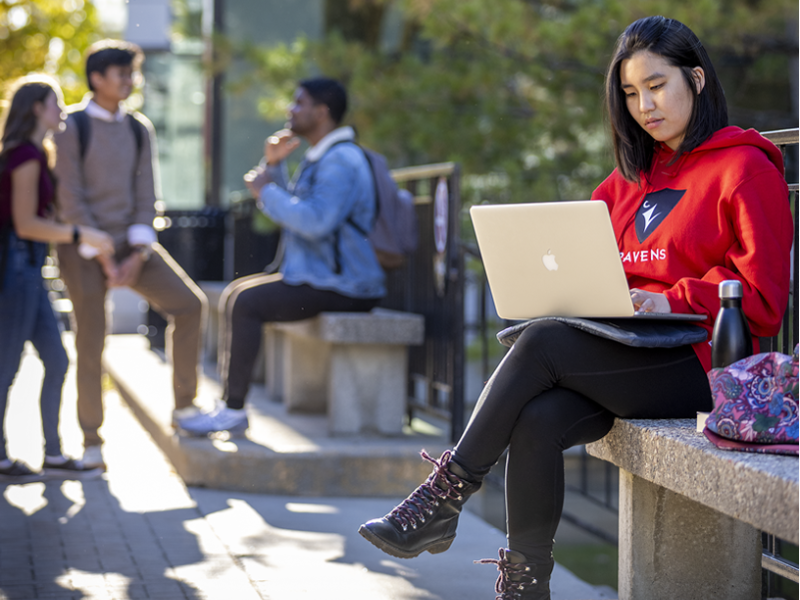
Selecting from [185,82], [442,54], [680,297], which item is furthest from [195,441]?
[185,82]

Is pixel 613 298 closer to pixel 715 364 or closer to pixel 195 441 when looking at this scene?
pixel 715 364

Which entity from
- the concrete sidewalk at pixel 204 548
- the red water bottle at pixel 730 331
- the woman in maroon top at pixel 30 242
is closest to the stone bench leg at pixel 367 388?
the concrete sidewalk at pixel 204 548

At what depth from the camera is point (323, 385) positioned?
6668mm

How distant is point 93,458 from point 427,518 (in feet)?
10.1

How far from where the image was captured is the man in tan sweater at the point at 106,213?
539 centimetres

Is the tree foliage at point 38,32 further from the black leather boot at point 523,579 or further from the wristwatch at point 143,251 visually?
the black leather boot at point 523,579

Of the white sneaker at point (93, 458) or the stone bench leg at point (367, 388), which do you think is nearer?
the white sneaker at point (93, 458)

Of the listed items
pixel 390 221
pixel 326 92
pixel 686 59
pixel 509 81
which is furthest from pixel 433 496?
pixel 509 81

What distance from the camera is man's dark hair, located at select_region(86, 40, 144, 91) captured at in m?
5.48

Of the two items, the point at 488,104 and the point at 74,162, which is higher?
the point at 488,104

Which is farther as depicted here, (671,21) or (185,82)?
(185,82)

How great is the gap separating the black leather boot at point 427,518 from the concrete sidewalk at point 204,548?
0.84 metres

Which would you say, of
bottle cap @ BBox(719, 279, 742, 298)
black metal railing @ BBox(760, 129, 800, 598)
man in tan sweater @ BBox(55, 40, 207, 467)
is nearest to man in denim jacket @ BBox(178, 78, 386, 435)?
man in tan sweater @ BBox(55, 40, 207, 467)

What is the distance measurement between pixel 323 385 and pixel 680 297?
13.2 ft
